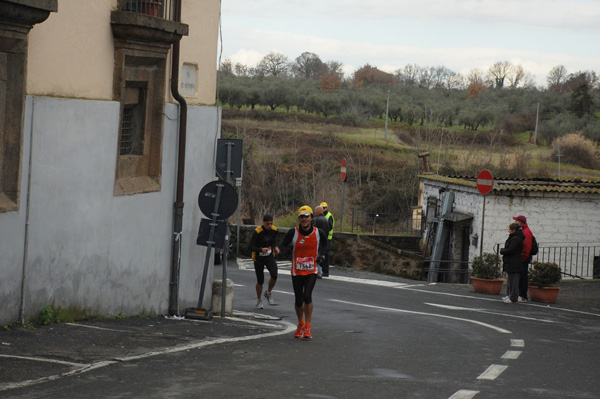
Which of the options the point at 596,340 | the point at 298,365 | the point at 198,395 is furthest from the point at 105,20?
the point at 596,340

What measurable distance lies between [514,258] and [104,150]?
10.4 m

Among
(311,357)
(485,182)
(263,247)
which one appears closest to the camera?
(311,357)

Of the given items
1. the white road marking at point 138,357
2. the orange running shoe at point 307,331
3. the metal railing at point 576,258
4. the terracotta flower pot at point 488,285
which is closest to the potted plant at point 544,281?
the terracotta flower pot at point 488,285

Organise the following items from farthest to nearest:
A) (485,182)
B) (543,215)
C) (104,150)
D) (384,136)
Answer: (384,136) → (543,215) → (485,182) → (104,150)

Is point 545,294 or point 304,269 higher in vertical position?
point 304,269

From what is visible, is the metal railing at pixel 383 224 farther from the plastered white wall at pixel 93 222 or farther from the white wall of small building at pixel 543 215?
the plastered white wall at pixel 93 222

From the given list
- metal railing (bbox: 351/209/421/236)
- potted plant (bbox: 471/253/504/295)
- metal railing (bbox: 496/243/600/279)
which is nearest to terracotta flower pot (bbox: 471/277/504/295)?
potted plant (bbox: 471/253/504/295)

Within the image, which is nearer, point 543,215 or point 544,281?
point 544,281

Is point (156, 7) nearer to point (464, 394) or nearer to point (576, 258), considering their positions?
point (464, 394)

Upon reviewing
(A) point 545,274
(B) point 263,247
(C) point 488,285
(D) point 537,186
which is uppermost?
(D) point 537,186

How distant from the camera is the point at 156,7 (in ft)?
43.9

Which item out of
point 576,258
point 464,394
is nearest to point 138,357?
point 464,394

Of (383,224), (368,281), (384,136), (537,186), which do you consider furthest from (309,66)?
(368,281)

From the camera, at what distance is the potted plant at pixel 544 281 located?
2006 cm
